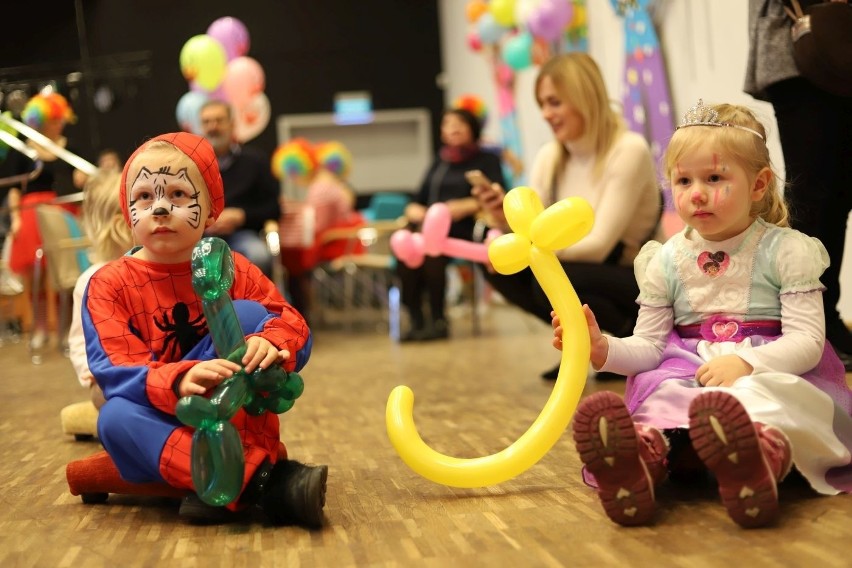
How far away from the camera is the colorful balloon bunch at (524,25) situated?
507 centimetres

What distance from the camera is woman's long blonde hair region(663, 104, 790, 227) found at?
1573 millimetres

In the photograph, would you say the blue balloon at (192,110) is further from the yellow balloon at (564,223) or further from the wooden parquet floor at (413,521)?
the yellow balloon at (564,223)

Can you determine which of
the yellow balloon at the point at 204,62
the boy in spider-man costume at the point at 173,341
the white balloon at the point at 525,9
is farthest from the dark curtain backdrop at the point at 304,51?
the boy in spider-man costume at the point at 173,341

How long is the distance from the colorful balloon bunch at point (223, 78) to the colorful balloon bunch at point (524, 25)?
1.45 meters

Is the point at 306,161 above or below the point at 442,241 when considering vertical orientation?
above

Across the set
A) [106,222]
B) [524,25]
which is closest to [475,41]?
[524,25]

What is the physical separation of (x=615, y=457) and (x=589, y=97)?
1.68 meters

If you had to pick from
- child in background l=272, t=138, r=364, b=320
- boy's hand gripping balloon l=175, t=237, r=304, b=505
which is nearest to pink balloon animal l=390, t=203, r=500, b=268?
boy's hand gripping balloon l=175, t=237, r=304, b=505

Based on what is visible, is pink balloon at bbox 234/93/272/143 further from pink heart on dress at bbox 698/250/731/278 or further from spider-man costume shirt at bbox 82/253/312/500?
pink heart on dress at bbox 698/250/731/278

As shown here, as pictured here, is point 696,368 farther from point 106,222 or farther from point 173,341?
point 106,222

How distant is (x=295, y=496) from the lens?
1465 millimetres

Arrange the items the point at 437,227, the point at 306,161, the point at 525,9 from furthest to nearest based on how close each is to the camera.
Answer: the point at 306,161 < the point at 525,9 < the point at 437,227

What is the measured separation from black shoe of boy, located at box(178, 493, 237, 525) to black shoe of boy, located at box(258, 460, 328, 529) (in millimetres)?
68

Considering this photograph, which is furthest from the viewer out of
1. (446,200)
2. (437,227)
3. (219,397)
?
(446,200)
